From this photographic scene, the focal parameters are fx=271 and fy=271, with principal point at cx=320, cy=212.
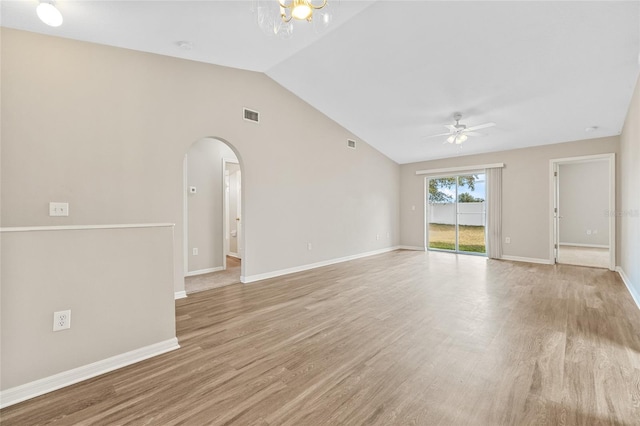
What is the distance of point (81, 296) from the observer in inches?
77.8

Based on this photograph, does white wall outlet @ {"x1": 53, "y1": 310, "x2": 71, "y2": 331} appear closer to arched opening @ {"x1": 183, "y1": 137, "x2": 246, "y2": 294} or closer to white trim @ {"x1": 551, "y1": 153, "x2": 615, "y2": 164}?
arched opening @ {"x1": 183, "y1": 137, "x2": 246, "y2": 294}

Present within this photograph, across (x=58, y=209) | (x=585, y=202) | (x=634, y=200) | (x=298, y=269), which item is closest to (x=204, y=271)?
(x=298, y=269)

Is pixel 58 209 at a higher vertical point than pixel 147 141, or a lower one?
lower

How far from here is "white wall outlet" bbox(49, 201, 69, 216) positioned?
113 inches

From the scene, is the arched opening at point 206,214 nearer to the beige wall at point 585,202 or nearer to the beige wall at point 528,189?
the beige wall at point 528,189

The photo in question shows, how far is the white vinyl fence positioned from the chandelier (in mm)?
6387

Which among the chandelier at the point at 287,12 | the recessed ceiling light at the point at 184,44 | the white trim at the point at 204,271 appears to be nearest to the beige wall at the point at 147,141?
the recessed ceiling light at the point at 184,44

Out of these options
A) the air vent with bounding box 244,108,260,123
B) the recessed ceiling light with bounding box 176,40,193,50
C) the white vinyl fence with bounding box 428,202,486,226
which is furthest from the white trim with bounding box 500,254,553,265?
the recessed ceiling light with bounding box 176,40,193,50

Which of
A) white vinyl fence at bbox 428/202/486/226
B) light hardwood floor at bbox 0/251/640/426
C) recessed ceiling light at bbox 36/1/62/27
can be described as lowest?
light hardwood floor at bbox 0/251/640/426

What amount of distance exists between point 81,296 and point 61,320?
0.18 meters

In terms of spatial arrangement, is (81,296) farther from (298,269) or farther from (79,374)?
(298,269)

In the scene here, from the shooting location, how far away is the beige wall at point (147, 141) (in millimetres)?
2742

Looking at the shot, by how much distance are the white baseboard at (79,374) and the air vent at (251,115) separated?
341 centimetres

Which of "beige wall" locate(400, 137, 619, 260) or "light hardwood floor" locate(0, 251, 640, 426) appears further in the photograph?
"beige wall" locate(400, 137, 619, 260)
